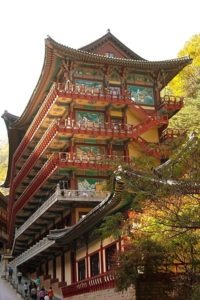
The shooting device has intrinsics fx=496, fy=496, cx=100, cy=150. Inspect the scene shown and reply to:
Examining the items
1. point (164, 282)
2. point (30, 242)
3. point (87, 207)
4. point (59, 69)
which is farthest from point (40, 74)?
point (164, 282)

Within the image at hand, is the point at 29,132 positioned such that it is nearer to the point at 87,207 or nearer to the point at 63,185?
the point at 63,185

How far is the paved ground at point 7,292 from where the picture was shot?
1338 inches

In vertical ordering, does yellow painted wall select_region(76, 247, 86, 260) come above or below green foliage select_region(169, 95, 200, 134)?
below

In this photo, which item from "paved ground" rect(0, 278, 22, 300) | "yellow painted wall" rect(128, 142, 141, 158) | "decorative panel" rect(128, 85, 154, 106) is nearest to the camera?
"paved ground" rect(0, 278, 22, 300)

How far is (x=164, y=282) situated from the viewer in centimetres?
1827

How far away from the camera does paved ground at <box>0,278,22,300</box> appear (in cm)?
3398

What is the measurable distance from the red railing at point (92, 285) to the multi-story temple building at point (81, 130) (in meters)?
1.06

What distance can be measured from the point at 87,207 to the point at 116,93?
10.2 meters

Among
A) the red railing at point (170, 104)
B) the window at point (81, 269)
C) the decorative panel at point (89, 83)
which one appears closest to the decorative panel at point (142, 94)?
the red railing at point (170, 104)

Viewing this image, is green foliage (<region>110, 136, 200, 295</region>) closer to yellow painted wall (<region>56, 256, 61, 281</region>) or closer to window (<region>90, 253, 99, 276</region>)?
window (<region>90, 253, 99, 276</region>)

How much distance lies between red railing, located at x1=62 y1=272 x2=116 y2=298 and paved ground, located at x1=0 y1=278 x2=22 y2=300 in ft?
15.3

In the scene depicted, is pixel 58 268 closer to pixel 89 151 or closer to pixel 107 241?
pixel 89 151

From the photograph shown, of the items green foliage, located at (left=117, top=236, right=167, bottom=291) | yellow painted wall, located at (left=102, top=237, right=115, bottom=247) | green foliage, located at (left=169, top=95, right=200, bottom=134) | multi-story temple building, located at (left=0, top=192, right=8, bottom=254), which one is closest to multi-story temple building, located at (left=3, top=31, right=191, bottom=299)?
green foliage, located at (left=169, top=95, right=200, bottom=134)

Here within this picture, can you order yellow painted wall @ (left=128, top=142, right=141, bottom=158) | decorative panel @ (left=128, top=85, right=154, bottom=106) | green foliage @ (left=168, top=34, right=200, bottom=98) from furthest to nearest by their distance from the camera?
green foliage @ (left=168, top=34, right=200, bottom=98)
decorative panel @ (left=128, top=85, right=154, bottom=106)
yellow painted wall @ (left=128, top=142, right=141, bottom=158)
